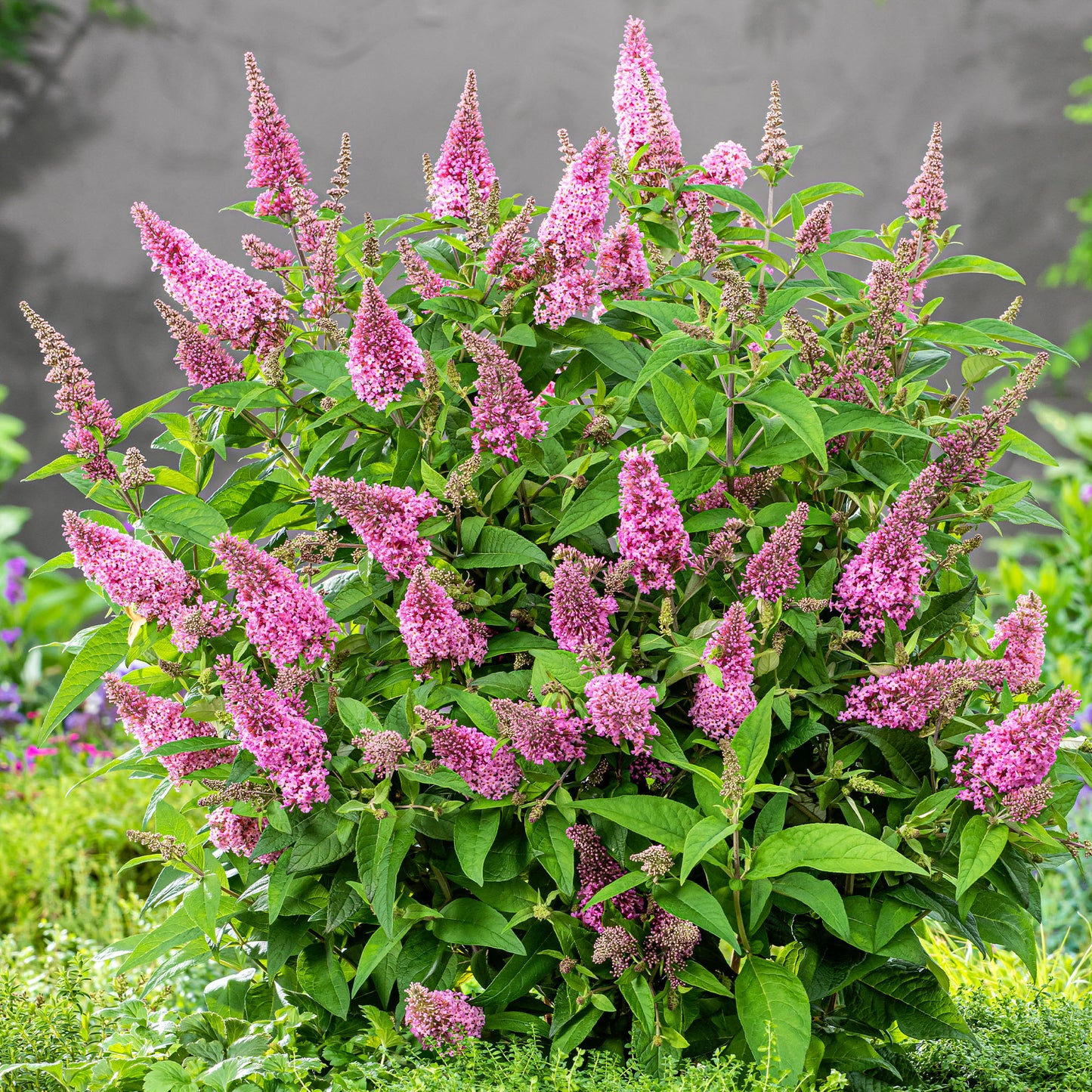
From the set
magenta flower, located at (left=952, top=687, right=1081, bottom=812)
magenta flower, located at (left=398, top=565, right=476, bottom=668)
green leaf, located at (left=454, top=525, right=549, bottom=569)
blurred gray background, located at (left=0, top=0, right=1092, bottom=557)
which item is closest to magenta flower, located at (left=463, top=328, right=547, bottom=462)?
green leaf, located at (left=454, top=525, right=549, bottom=569)

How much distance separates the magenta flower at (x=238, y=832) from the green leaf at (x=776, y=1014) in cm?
83

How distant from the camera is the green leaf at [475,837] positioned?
1.63 metres

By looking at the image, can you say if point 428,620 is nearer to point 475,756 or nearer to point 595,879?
point 475,756

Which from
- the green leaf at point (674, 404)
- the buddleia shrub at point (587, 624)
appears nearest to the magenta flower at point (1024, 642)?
the buddleia shrub at point (587, 624)

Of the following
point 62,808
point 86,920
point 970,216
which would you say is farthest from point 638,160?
point 970,216

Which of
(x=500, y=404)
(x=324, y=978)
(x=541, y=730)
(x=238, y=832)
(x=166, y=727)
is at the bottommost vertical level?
(x=324, y=978)

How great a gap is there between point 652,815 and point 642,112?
132 cm

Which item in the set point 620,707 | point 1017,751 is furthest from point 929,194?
point 620,707

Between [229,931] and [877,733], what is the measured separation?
4.69 feet

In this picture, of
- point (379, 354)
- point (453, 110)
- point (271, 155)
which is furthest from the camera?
point (453, 110)

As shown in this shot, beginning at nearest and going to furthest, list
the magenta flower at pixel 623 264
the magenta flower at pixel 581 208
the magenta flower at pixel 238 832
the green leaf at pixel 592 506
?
the green leaf at pixel 592 506, the magenta flower at pixel 581 208, the magenta flower at pixel 238 832, the magenta flower at pixel 623 264

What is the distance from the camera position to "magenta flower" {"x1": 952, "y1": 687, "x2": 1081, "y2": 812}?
1.66 meters

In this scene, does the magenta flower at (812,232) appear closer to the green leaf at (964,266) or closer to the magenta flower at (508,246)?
the green leaf at (964,266)

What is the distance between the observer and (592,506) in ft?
5.70
